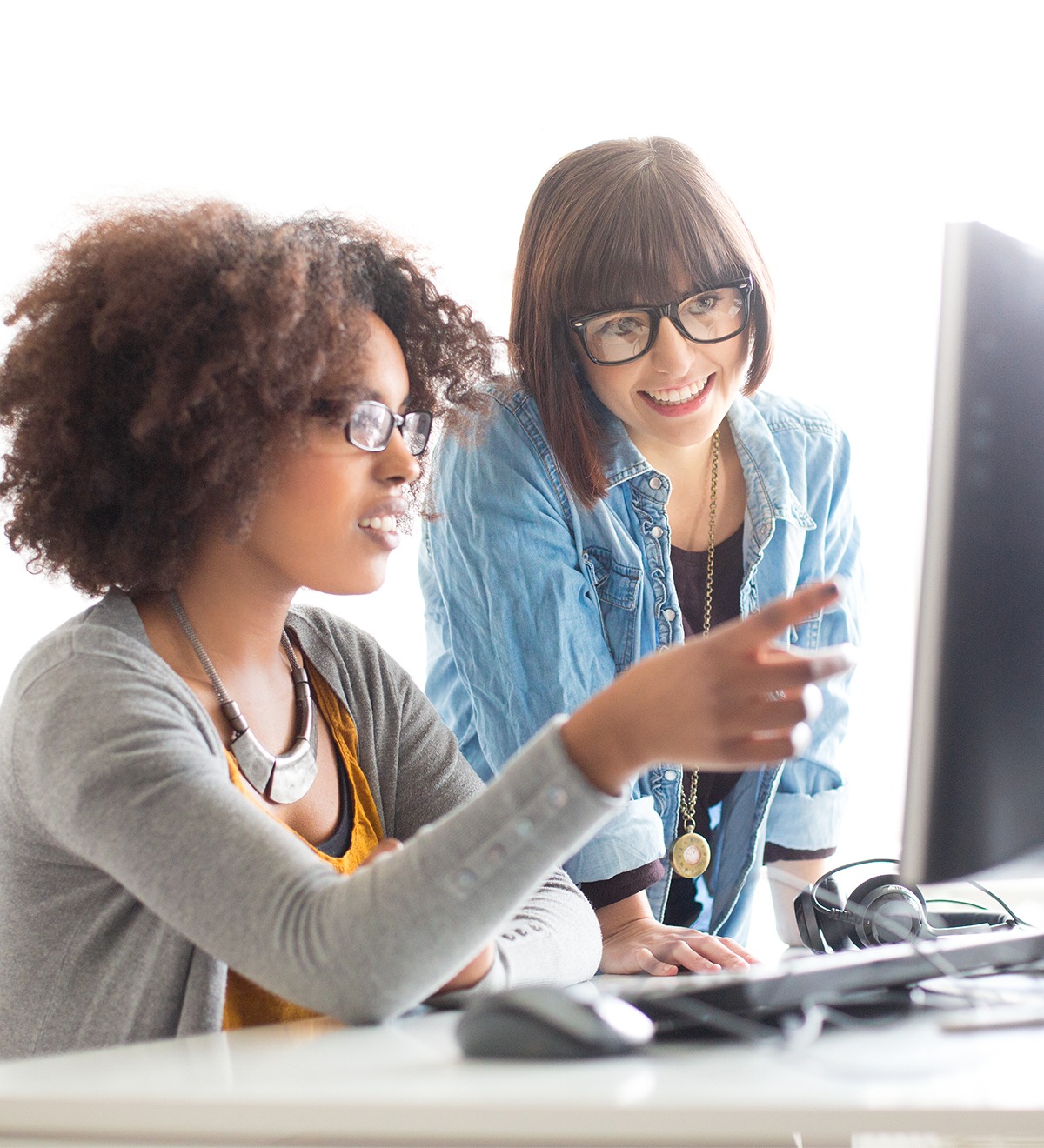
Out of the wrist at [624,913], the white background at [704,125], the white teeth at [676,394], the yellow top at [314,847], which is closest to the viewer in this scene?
the yellow top at [314,847]

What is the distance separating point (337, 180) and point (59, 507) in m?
2.16

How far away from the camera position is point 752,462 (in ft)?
5.15

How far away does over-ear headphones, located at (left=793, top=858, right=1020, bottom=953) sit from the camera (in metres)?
1.05

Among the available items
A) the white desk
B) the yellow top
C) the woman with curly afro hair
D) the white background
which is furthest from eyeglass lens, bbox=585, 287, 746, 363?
the white background

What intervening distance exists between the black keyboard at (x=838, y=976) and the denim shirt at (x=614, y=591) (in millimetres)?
453

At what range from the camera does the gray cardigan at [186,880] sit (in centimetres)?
70

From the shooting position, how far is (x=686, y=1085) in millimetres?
576

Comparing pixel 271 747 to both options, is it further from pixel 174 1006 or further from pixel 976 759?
pixel 976 759

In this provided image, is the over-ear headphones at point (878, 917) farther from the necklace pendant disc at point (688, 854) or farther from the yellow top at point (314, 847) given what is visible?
the yellow top at point (314, 847)

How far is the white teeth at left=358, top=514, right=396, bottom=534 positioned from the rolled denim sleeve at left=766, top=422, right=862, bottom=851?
2.16 ft

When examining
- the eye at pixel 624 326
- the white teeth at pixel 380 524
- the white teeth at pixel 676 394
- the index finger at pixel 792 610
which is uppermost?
the eye at pixel 624 326

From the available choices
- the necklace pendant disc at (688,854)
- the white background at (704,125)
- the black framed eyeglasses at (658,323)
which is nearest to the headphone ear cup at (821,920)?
the necklace pendant disc at (688,854)

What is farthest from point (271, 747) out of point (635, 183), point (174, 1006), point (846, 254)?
point (846, 254)

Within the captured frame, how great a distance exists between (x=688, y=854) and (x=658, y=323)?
0.62m
